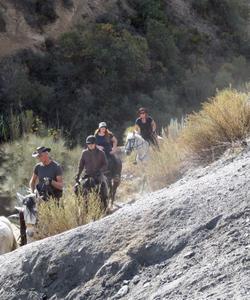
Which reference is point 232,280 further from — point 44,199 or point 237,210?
point 44,199

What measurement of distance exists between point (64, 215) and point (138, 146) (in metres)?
4.72

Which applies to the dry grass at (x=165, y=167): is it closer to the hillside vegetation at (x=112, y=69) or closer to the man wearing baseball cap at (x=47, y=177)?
the man wearing baseball cap at (x=47, y=177)

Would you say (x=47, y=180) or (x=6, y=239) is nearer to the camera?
(x=6, y=239)

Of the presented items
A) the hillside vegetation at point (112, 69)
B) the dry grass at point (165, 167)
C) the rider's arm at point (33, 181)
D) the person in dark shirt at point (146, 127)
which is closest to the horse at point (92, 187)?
the rider's arm at point (33, 181)

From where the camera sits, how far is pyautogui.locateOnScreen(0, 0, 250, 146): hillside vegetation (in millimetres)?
21875

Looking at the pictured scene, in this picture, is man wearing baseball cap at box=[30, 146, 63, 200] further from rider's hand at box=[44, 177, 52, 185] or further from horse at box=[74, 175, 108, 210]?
horse at box=[74, 175, 108, 210]

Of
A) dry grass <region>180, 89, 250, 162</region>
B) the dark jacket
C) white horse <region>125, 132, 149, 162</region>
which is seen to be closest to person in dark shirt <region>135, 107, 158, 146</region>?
white horse <region>125, 132, 149, 162</region>

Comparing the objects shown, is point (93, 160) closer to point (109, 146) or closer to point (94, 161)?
point (94, 161)

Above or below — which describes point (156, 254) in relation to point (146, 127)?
above

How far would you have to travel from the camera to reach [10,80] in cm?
2195

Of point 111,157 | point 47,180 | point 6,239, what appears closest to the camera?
point 6,239

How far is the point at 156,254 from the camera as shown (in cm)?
582

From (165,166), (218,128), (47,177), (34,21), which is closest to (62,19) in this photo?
(34,21)

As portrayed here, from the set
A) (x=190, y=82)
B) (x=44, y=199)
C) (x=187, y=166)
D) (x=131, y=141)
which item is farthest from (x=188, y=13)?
(x=44, y=199)
